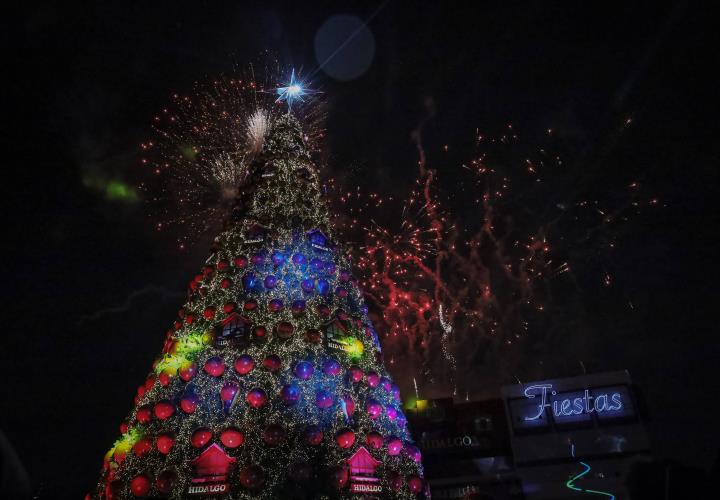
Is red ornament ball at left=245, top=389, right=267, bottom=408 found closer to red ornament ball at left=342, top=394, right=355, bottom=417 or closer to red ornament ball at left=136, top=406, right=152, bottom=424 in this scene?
red ornament ball at left=342, top=394, right=355, bottom=417

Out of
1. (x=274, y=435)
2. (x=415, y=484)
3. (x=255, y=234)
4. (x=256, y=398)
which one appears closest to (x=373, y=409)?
(x=415, y=484)

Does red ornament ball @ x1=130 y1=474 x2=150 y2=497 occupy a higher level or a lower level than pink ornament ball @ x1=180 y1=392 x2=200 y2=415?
lower

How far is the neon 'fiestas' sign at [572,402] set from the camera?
2217 centimetres

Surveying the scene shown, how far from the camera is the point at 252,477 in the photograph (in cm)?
872

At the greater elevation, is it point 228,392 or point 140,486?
point 228,392

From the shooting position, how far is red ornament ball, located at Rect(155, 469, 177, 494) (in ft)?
28.9

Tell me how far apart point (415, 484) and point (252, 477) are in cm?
363

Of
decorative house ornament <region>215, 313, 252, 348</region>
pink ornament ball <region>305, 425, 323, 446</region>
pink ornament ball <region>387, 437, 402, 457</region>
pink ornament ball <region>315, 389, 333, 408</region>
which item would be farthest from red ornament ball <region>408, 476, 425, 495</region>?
decorative house ornament <region>215, 313, 252, 348</region>

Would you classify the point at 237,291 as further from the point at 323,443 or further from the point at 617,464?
the point at 617,464

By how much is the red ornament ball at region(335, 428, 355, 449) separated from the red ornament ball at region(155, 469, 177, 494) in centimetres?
326

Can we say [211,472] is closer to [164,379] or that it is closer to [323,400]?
[164,379]

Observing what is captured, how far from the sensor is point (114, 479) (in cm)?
926

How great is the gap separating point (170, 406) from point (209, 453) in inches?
50.3

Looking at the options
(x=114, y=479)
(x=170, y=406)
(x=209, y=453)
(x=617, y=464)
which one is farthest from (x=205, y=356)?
(x=617, y=464)
